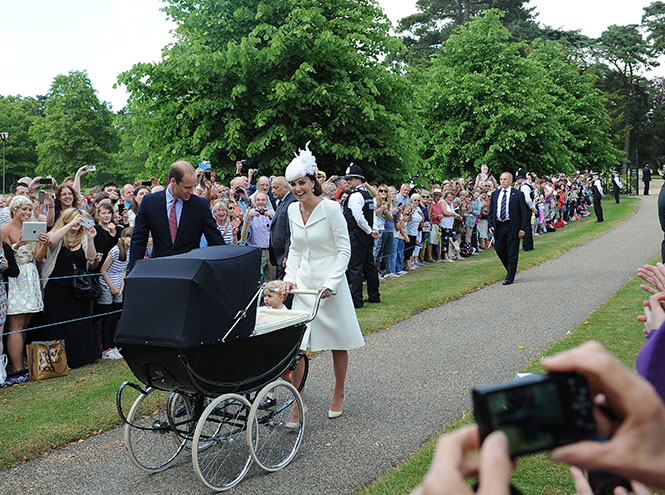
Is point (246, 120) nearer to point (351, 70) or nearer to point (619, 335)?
point (351, 70)

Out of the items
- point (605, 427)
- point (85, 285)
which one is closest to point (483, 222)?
point (85, 285)

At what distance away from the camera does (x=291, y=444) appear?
584 cm

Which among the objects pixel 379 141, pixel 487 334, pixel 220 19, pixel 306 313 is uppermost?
pixel 220 19

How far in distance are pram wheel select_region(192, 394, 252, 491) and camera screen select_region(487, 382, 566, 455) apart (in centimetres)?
417

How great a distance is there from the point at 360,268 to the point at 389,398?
562 centimetres

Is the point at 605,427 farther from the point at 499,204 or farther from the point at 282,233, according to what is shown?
the point at 499,204

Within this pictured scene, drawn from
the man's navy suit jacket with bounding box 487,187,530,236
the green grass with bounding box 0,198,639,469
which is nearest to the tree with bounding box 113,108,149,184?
the man's navy suit jacket with bounding box 487,187,530,236

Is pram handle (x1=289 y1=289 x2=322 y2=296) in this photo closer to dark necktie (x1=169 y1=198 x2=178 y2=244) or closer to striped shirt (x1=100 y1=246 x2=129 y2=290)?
dark necktie (x1=169 y1=198 x2=178 y2=244)

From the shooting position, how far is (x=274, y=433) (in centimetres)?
589

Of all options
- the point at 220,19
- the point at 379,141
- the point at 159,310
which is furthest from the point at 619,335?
the point at 220,19

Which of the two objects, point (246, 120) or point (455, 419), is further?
point (246, 120)

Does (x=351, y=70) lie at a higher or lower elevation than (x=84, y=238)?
higher

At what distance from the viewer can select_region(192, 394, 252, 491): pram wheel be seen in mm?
4996

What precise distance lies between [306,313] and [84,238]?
15.6 feet
